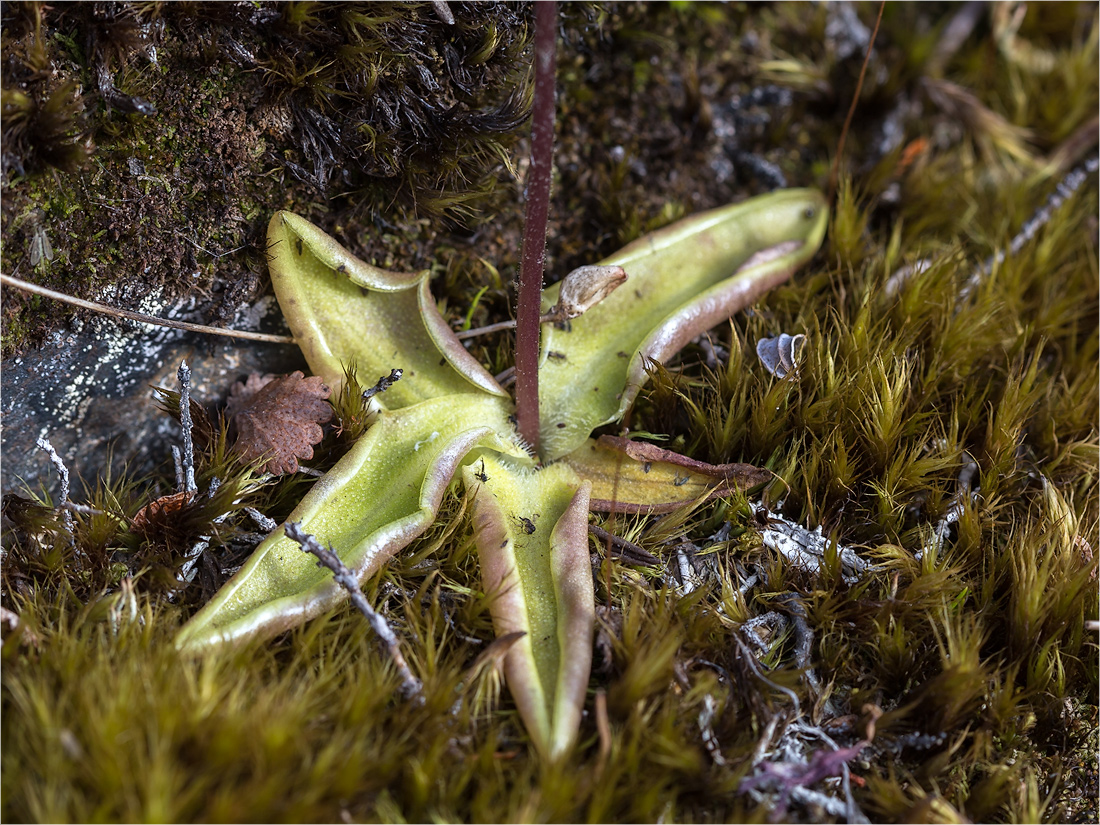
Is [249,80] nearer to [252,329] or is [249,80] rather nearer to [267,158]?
[267,158]

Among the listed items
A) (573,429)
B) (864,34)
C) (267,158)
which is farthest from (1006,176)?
(267,158)

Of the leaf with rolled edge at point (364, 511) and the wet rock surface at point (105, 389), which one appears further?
the wet rock surface at point (105, 389)

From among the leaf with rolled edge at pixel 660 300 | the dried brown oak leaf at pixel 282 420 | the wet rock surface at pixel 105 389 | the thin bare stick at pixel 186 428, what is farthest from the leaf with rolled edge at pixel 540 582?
the wet rock surface at pixel 105 389

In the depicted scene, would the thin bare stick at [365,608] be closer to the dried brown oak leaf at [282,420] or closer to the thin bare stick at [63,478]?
the dried brown oak leaf at [282,420]

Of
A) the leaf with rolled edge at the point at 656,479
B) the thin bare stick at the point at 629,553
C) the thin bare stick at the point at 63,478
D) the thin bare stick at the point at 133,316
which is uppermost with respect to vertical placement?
the thin bare stick at the point at 133,316

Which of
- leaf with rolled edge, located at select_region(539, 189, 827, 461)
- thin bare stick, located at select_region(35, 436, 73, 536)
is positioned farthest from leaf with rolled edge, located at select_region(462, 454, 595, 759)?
thin bare stick, located at select_region(35, 436, 73, 536)

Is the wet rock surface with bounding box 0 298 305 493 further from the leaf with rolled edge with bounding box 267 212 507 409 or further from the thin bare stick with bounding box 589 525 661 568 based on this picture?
the thin bare stick with bounding box 589 525 661 568

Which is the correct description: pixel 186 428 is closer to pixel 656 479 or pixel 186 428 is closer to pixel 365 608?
pixel 365 608
